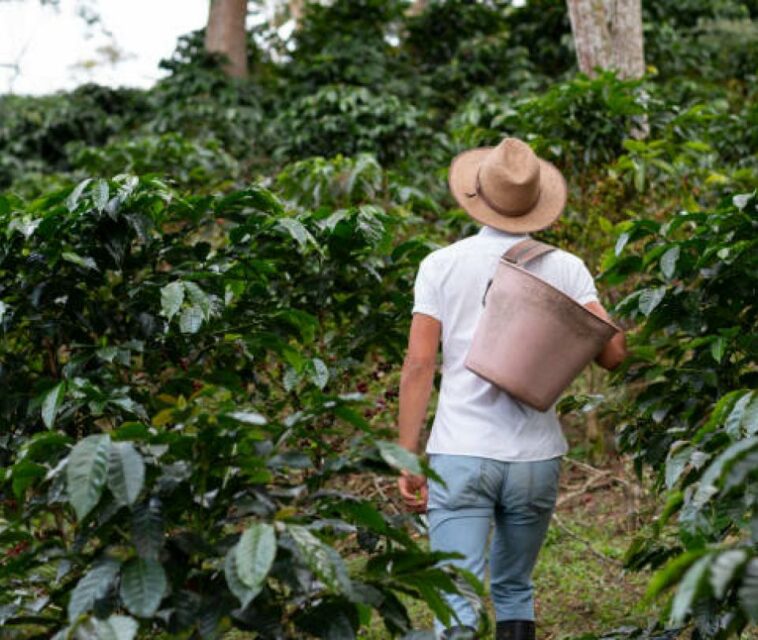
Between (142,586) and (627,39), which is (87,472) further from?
(627,39)

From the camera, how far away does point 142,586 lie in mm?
1727

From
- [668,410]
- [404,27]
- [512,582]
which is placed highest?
[404,27]

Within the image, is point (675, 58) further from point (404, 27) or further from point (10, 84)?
point (10, 84)

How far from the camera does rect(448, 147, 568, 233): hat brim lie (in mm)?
2789

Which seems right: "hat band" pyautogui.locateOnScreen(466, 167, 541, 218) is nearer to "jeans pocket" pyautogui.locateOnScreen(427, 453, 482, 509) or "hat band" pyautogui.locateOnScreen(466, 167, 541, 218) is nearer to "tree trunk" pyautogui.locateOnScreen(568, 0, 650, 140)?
"jeans pocket" pyautogui.locateOnScreen(427, 453, 482, 509)

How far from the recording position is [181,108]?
37.6 ft

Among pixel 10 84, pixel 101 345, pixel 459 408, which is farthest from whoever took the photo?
pixel 10 84

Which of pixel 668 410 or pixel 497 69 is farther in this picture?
pixel 497 69

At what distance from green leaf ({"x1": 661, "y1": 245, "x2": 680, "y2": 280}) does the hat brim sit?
334 mm

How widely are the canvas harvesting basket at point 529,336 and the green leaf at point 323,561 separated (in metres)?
0.98

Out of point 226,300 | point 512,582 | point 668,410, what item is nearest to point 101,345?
point 226,300

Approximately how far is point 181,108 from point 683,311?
921 centimetres

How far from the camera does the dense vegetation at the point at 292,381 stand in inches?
70.4

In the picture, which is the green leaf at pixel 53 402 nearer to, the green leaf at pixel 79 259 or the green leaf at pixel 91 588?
the green leaf at pixel 79 259
